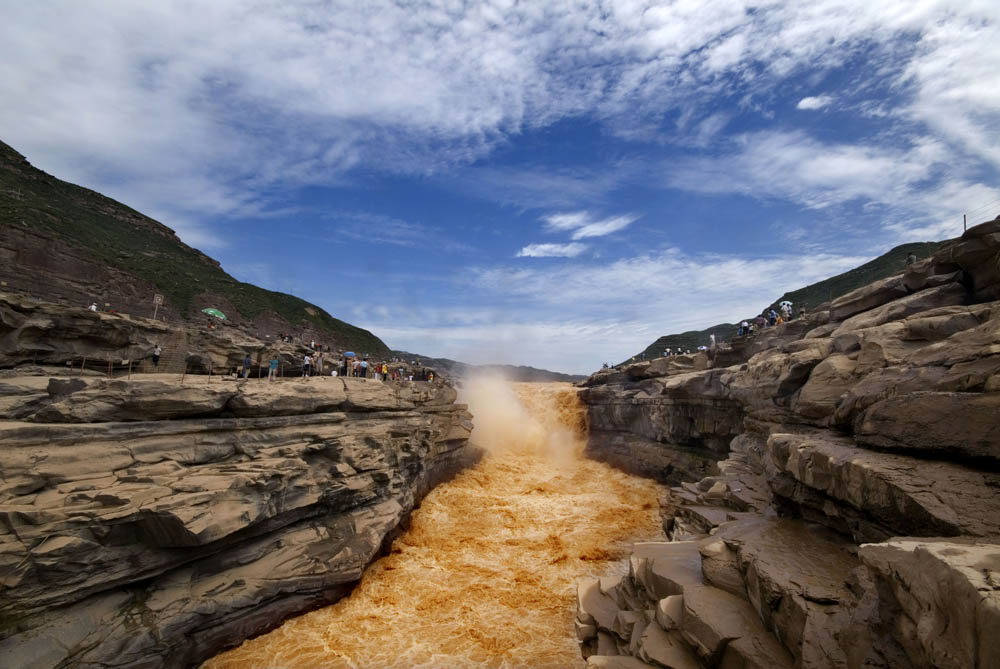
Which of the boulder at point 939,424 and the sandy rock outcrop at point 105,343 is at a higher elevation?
the sandy rock outcrop at point 105,343

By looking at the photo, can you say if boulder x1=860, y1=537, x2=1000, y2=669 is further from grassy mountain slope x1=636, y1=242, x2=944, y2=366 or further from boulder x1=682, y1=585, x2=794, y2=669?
grassy mountain slope x1=636, y1=242, x2=944, y2=366

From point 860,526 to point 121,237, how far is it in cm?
6431

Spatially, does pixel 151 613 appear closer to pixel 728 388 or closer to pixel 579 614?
pixel 579 614

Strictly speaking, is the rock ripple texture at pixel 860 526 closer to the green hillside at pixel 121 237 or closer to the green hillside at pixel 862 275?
the green hillside at pixel 121 237

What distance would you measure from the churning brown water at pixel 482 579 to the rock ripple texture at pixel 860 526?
7.18 feet

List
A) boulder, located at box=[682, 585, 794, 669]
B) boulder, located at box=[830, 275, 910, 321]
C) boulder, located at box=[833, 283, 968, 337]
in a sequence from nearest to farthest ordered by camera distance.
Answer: boulder, located at box=[682, 585, 794, 669]
boulder, located at box=[833, 283, 968, 337]
boulder, located at box=[830, 275, 910, 321]

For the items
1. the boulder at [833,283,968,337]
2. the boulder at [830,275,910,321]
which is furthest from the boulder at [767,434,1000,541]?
the boulder at [830,275,910,321]

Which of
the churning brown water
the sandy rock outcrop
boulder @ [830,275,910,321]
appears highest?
boulder @ [830,275,910,321]

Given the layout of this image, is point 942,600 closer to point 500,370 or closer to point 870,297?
point 870,297

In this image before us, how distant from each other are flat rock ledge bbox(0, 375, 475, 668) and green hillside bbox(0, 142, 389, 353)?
95.9 ft

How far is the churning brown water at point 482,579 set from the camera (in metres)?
10.4

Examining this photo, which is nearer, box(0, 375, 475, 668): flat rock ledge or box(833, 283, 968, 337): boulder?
box(0, 375, 475, 668): flat rock ledge

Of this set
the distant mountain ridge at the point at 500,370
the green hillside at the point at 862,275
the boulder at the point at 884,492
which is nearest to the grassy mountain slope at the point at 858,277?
the green hillside at the point at 862,275

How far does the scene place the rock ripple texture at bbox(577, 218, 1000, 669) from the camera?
439 cm
